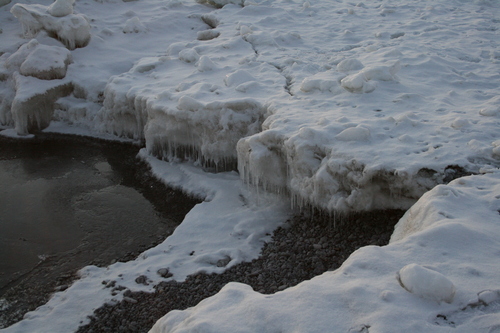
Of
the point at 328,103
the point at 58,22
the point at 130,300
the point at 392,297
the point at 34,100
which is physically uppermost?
the point at 58,22

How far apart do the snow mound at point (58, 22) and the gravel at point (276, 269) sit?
308 inches

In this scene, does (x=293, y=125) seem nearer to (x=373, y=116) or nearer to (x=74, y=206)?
(x=373, y=116)

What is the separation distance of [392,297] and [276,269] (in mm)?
2297

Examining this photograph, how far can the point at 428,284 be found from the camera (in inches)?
116

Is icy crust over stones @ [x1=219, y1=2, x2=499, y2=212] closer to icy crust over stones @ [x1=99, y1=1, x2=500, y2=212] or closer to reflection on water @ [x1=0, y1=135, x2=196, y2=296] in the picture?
icy crust over stones @ [x1=99, y1=1, x2=500, y2=212]

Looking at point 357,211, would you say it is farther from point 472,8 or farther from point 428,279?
point 472,8

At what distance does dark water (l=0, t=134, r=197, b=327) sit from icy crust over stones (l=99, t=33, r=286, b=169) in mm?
709

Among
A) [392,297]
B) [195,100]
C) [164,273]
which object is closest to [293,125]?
[195,100]

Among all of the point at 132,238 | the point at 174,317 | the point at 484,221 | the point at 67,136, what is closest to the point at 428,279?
the point at 484,221

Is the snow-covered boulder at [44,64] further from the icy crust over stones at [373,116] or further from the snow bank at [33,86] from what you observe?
the icy crust over stones at [373,116]

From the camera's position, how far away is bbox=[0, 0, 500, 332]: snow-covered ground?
3072 millimetres

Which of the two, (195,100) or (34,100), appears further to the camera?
(34,100)

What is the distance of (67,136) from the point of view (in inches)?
386

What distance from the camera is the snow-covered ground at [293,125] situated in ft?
10.1
